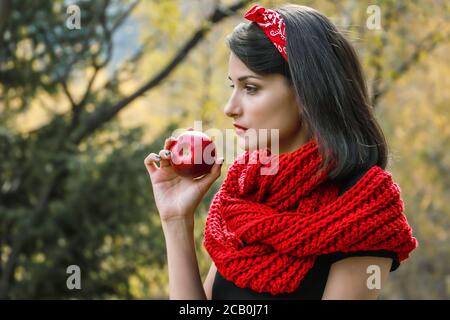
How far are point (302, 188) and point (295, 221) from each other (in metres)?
0.10

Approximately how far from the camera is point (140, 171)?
5559 millimetres

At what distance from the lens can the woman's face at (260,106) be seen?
189 cm

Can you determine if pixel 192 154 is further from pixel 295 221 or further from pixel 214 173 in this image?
pixel 295 221

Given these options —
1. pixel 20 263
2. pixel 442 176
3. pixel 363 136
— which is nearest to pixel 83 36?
pixel 20 263

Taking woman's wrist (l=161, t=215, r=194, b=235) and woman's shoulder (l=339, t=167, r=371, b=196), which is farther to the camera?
woman's wrist (l=161, t=215, r=194, b=235)

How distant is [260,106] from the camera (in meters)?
1.89

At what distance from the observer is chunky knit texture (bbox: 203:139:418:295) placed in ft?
5.78

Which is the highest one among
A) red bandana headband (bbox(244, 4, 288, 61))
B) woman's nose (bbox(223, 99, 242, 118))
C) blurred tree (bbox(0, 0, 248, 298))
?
red bandana headband (bbox(244, 4, 288, 61))

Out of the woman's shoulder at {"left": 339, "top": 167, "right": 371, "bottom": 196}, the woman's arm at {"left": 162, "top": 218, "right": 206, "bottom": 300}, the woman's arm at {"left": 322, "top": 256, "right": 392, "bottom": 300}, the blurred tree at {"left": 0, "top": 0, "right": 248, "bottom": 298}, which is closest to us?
the woman's arm at {"left": 322, "top": 256, "right": 392, "bottom": 300}

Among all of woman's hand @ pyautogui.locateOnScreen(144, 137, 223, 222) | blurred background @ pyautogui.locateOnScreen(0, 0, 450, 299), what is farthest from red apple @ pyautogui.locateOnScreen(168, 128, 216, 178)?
blurred background @ pyautogui.locateOnScreen(0, 0, 450, 299)

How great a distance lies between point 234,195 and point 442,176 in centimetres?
867

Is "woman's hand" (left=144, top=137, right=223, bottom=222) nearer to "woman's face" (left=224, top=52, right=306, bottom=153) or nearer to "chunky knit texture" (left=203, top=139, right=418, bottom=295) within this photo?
"chunky knit texture" (left=203, top=139, right=418, bottom=295)

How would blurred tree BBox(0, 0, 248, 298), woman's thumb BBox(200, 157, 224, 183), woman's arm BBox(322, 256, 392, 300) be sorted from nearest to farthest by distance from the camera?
woman's arm BBox(322, 256, 392, 300), woman's thumb BBox(200, 157, 224, 183), blurred tree BBox(0, 0, 248, 298)
